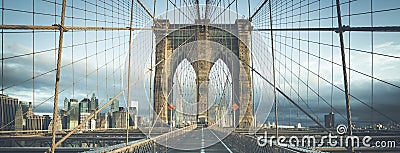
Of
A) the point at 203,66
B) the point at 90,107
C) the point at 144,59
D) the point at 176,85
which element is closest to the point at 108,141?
the point at 90,107

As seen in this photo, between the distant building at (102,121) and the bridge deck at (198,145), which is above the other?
the distant building at (102,121)

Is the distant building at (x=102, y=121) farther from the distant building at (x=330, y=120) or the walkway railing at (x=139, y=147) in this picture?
the distant building at (x=330, y=120)

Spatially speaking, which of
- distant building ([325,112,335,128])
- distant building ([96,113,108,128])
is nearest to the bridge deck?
distant building ([325,112,335,128])

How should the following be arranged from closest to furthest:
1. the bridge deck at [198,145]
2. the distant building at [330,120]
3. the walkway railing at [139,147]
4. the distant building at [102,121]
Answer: the walkway railing at [139,147]
the distant building at [330,120]
the bridge deck at [198,145]
the distant building at [102,121]

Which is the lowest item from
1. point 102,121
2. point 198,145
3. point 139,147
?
point 198,145

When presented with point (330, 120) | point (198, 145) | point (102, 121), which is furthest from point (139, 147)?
point (102, 121)

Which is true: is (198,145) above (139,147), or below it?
below

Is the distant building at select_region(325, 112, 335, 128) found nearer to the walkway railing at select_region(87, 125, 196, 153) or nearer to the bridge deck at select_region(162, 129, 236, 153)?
the bridge deck at select_region(162, 129, 236, 153)

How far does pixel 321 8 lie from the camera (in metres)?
10.1

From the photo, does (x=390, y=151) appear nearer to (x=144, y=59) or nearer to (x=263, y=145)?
(x=263, y=145)

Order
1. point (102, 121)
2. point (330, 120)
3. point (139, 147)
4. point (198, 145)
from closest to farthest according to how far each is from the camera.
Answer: point (139, 147) → point (330, 120) → point (198, 145) → point (102, 121)

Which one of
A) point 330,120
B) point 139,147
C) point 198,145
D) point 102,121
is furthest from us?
point 102,121

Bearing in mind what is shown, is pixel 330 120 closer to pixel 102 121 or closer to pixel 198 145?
pixel 198 145

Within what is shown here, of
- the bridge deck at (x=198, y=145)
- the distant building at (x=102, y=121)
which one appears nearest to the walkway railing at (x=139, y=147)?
the bridge deck at (x=198, y=145)
